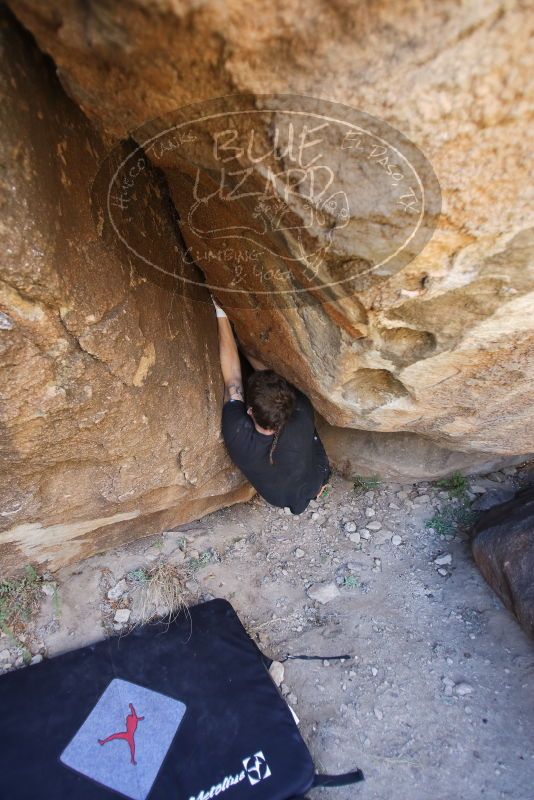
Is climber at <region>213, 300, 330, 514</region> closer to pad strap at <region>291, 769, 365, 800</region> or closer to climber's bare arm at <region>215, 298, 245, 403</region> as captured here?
climber's bare arm at <region>215, 298, 245, 403</region>

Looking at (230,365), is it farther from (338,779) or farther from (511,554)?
(338,779)

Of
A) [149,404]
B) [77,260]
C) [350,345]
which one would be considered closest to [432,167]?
[350,345]

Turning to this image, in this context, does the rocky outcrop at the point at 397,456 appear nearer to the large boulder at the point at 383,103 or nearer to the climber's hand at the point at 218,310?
the climber's hand at the point at 218,310

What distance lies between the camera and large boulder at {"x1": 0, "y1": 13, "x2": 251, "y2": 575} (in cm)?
114

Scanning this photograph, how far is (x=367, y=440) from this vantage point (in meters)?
2.80

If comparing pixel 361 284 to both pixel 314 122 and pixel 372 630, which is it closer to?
pixel 314 122

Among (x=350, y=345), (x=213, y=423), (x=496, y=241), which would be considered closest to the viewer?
(x=496, y=241)

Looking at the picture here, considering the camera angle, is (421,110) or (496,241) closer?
(421,110)

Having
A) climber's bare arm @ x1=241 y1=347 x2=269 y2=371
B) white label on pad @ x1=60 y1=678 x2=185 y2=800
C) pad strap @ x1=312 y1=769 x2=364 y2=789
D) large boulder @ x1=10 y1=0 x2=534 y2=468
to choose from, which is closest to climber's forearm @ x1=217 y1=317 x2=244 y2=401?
climber's bare arm @ x1=241 y1=347 x2=269 y2=371

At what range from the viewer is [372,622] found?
236 centimetres

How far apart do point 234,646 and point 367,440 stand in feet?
4.14

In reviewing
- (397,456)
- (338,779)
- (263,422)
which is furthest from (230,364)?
(338,779)

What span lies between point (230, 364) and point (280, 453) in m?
0.47

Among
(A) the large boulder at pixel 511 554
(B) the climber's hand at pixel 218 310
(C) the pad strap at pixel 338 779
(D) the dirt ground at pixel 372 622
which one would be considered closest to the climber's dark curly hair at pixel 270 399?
(B) the climber's hand at pixel 218 310
